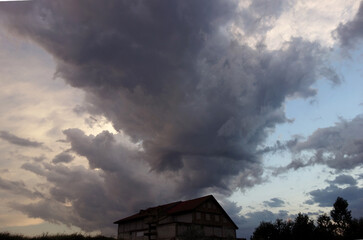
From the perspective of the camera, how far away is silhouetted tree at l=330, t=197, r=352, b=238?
305 ft

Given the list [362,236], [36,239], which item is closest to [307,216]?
[362,236]

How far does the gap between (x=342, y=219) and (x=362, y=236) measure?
71.3ft

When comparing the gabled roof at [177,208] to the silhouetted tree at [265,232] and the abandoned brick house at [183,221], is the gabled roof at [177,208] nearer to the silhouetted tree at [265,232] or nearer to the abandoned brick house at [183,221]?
the abandoned brick house at [183,221]

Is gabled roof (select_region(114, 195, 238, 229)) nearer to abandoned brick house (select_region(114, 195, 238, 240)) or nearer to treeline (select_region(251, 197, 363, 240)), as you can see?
abandoned brick house (select_region(114, 195, 238, 240))

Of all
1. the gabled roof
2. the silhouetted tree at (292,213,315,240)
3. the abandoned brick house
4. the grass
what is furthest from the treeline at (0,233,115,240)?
the silhouetted tree at (292,213,315,240)

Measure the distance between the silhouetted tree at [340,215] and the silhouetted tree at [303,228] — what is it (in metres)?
16.3

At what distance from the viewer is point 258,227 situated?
8931 centimetres

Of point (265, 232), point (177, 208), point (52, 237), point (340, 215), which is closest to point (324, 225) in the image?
point (340, 215)

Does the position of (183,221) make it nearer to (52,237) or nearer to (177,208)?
(177,208)

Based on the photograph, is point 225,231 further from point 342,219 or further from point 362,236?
point 342,219

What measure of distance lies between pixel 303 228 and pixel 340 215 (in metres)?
23.6

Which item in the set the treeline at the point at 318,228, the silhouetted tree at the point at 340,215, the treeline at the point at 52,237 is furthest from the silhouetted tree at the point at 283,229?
the treeline at the point at 52,237

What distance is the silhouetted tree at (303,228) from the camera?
7944 centimetres

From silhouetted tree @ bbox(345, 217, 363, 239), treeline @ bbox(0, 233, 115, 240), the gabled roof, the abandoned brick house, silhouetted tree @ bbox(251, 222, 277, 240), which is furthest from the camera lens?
silhouetted tree @ bbox(251, 222, 277, 240)
